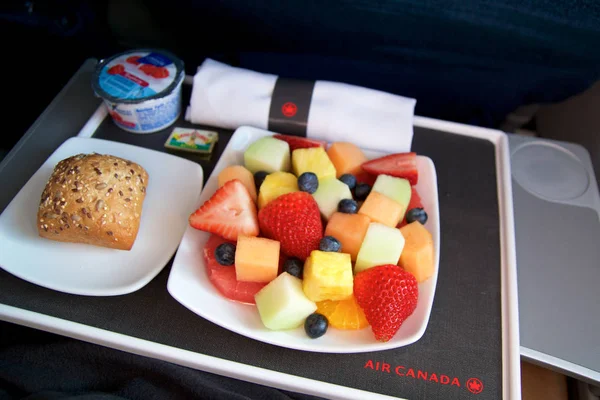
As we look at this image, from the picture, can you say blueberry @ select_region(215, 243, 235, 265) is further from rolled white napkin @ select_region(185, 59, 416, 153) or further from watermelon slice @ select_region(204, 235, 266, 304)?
rolled white napkin @ select_region(185, 59, 416, 153)

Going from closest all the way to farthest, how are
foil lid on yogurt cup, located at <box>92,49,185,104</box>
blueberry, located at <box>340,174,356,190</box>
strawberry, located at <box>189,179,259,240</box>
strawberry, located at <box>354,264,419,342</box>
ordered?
strawberry, located at <box>354,264,419,342</box> → strawberry, located at <box>189,179,259,240</box> → blueberry, located at <box>340,174,356,190</box> → foil lid on yogurt cup, located at <box>92,49,185,104</box>

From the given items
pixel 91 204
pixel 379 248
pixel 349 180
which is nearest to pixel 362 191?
pixel 349 180

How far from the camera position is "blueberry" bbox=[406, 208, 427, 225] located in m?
0.96

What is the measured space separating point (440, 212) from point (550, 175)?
1.23 feet

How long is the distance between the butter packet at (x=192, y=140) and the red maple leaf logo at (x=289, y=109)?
176 millimetres

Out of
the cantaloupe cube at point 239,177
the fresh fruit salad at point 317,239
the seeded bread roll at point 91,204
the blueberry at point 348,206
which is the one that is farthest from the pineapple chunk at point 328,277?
the seeded bread roll at point 91,204

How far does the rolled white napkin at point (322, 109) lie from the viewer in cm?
113

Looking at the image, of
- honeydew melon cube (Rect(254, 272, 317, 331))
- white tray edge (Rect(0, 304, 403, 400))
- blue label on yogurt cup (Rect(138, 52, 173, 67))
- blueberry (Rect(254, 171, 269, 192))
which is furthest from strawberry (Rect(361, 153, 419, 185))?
blue label on yogurt cup (Rect(138, 52, 173, 67))

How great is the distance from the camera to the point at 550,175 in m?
1.24

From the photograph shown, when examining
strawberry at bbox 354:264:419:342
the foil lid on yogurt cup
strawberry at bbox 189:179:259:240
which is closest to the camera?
strawberry at bbox 354:264:419:342

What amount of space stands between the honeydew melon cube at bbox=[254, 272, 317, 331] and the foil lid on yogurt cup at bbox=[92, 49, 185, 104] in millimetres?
555

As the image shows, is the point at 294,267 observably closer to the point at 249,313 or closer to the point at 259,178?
the point at 249,313

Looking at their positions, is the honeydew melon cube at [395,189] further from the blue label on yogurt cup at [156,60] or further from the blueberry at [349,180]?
the blue label on yogurt cup at [156,60]

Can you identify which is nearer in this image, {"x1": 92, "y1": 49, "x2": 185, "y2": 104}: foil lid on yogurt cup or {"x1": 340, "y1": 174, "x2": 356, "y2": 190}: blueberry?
{"x1": 340, "y1": 174, "x2": 356, "y2": 190}: blueberry
